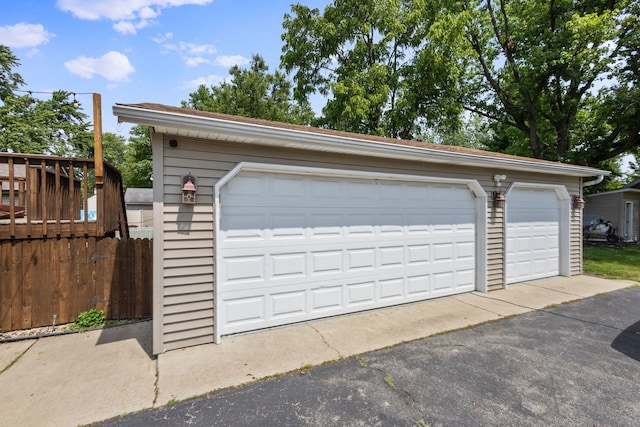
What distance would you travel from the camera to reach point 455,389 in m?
2.76

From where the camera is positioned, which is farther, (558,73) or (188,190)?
(558,73)

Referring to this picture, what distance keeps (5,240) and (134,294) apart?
1676mm

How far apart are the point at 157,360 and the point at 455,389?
3.01 meters

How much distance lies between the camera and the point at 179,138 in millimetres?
3473

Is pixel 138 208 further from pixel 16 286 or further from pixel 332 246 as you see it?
pixel 332 246


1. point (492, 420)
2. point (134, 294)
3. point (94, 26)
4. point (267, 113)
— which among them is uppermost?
point (267, 113)

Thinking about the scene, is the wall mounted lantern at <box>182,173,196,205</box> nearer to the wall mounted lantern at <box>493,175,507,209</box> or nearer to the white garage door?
the wall mounted lantern at <box>493,175,507,209</box>

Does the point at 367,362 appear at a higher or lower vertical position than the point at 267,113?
lower

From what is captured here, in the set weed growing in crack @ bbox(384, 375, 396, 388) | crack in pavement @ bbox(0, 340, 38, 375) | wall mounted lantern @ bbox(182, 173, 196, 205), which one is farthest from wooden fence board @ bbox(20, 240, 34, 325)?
weed growing in crack @ bbox(384, 375, 396, 388)

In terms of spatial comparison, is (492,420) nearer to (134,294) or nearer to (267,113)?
(134,294)

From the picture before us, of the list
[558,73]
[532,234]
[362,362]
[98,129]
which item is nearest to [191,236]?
[362,362]

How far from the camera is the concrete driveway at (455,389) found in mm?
2389

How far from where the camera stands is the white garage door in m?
6.34

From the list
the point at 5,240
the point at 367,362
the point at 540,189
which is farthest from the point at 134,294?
the point at 540,189
